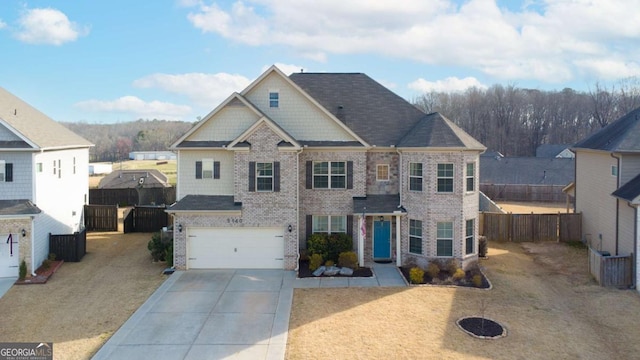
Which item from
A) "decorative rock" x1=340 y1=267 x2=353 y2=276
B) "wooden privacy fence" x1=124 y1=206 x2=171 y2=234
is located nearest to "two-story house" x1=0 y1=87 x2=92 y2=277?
"wooden privacy fence" x1=124 y1=206 x2=171 y2=234

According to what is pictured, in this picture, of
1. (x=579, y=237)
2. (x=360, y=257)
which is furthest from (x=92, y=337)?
(x=579, y=237)

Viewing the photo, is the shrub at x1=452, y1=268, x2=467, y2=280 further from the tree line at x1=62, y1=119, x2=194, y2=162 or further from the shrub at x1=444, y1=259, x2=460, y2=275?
the tree line at x1=62, y1=119, x2=194, y2=162

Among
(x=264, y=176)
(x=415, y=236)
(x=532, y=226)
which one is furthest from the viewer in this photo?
(x=532, y=226)

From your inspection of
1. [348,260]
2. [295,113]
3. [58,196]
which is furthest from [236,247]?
[58,196]

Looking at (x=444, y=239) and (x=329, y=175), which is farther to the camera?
(x=329, y=175)

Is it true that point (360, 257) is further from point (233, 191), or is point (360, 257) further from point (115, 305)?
point (115, 305)

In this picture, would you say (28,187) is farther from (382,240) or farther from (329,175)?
(382,240)

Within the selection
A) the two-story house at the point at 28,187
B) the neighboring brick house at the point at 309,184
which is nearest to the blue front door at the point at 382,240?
the neighboring brick house at the point at 309,184
